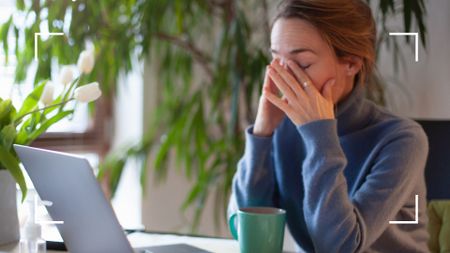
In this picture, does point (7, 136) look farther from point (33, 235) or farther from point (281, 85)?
point (281, 85)

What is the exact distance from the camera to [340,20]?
3.71 feet

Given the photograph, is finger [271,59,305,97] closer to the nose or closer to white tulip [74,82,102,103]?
the nose

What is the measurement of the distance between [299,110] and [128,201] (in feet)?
5.93

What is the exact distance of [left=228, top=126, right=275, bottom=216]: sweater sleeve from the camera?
122 cm

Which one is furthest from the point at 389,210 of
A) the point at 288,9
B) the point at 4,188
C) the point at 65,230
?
the point at 4,188

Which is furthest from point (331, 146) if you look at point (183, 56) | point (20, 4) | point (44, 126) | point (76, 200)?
point (183, 56)

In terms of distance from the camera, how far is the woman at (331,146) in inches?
40.4

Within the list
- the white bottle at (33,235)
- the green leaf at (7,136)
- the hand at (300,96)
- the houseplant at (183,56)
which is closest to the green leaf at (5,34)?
the houseplant at (183,56)

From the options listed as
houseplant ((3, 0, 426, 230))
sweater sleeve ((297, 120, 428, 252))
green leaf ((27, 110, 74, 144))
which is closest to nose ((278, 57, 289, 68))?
sweater sleeve ((297, 120, 428, 252))

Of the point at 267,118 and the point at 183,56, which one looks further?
the point at 183,56

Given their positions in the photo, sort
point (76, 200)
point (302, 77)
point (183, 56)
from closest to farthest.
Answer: point (76, 200), point (302, 77), point (183, 56)

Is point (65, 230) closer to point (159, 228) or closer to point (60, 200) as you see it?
point (60, 200)

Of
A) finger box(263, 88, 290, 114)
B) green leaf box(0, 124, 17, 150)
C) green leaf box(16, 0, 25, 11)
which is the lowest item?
green leaf box(0, 124, 17, 150)

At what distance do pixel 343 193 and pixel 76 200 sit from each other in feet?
1.41
